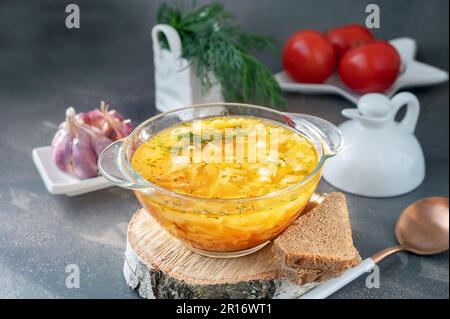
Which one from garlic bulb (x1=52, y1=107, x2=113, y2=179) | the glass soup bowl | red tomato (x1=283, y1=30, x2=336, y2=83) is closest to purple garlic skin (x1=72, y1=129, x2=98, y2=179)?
garlic bulb (x1=52, y1=107, x2=113, y2=179)

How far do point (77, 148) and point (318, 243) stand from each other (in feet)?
2.07

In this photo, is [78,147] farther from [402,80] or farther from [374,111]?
[402,80]

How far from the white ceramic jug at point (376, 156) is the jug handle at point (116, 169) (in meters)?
0.60

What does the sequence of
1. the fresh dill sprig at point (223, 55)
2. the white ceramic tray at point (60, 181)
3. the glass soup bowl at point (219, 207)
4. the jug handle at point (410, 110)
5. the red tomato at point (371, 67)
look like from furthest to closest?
the red tomato at point (371, 67)
the fresh dill sprig at point (223, 55)
the jug handle at point (410, 110)
the white ceramic tray at point (60, 181)
the glass soup bowl at point (219, 207)

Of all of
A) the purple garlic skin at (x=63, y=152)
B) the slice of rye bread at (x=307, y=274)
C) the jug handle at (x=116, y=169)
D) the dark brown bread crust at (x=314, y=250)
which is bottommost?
the slice of rye bread at (x=307, y=274)

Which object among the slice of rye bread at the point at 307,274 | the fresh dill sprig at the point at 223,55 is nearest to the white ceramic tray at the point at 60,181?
the fresh dill sprig at the point at 223,55

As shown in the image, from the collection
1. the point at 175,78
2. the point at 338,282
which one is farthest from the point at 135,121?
the point at 338,282

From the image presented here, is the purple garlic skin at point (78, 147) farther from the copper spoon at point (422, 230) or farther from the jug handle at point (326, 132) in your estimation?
the copper spoon at point (422, 230)

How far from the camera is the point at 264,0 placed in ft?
7.73

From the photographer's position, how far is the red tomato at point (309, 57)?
1934 millimetres

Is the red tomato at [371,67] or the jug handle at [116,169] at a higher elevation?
the jug handle at [116,169]

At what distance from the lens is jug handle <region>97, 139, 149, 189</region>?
40.2 inches

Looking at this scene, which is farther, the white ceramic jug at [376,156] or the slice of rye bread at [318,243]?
the white ceramic jug at [376,156]
